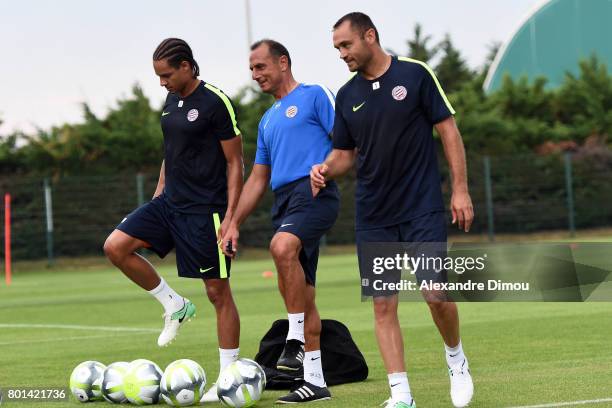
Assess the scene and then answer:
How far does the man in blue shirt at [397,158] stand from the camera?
752cm

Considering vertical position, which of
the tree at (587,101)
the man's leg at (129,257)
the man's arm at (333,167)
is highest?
the tree at (587,101)

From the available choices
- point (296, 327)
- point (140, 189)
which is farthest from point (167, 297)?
point (140, 189)

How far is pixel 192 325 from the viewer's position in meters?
14.8

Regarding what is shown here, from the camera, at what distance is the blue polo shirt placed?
901cm

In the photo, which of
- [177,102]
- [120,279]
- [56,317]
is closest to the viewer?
[177,102]

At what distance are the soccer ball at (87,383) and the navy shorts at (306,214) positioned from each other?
163cm

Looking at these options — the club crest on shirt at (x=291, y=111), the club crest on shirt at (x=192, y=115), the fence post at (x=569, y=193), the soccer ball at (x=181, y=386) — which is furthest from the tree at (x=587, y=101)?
the soccer ball at (x=181, y=386)

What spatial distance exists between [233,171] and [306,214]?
2.01 feet

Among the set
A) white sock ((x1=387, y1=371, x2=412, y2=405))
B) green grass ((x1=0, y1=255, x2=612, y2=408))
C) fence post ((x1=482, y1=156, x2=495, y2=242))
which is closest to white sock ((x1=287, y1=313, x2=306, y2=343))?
green grass ((x1=0, y1=255, x2=612, y2=408))

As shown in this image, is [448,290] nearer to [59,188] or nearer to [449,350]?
[449,350]

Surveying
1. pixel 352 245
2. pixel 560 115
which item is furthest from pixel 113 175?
pixel 560 115

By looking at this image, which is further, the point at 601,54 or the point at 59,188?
the point at 601,54

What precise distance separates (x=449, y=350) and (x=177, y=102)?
2778 mm

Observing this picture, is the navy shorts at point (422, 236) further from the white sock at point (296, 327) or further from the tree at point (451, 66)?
the tree at point (451, 66)
